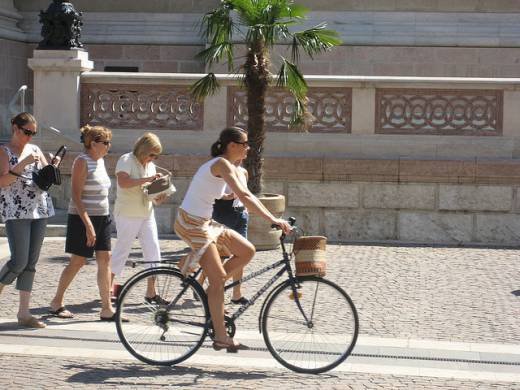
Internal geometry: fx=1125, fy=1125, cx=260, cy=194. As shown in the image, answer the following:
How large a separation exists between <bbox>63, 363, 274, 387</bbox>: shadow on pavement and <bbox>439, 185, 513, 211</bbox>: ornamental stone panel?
7.71 m

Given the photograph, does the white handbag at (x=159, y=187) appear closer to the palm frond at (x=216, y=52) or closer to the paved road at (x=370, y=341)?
the paved road at (x=370, y=341)

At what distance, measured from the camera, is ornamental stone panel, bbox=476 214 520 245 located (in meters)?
15.0

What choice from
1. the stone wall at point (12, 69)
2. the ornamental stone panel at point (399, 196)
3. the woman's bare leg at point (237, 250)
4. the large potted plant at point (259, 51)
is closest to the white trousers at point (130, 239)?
the woman's bare leg at point (237, 250)

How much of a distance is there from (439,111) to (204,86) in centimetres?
326

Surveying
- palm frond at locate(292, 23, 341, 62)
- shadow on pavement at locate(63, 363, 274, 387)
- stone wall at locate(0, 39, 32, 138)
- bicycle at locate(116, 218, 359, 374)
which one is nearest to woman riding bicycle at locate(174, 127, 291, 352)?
bicycle at locate(116, 218, 359, 374)

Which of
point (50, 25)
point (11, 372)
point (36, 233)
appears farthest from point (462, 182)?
point (11, 372)

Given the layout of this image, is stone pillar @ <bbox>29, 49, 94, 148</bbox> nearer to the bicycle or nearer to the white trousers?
the white trousers

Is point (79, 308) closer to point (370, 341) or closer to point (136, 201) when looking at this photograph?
point (136, 201)

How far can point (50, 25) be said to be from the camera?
16031mm

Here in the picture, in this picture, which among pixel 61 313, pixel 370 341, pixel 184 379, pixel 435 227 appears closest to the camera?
pixel 184 379

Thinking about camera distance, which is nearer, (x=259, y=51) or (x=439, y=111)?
(x=259, y=51)

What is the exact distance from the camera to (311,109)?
50.9 feet

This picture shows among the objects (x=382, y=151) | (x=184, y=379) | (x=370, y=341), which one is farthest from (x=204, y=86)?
(x=184, y=379)

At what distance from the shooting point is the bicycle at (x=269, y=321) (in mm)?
7801
